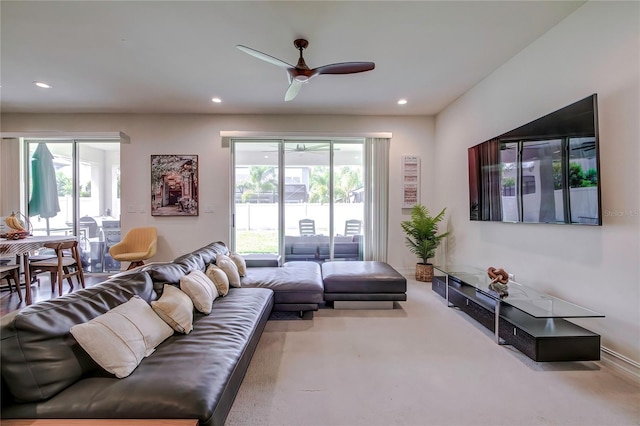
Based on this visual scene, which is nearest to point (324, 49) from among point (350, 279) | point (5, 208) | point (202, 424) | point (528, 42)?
point (528, 42)

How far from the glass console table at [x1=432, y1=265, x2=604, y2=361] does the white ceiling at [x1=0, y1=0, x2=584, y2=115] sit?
8.06 ft

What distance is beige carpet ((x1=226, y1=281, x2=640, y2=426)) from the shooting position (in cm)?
154

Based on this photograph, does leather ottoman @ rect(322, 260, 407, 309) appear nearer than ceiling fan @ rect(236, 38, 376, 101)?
No

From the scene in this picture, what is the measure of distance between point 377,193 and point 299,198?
1405 mm

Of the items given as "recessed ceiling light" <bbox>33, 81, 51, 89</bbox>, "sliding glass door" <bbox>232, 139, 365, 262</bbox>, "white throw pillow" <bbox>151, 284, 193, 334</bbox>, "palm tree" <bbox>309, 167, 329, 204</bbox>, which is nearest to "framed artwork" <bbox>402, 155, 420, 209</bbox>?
"sliding glass door" <bbox>232, 139, 365, 262</bbox>

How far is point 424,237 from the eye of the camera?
4352 millimetres

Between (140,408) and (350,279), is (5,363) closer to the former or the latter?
(140,408)

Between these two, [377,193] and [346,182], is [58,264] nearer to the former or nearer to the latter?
[346,182]

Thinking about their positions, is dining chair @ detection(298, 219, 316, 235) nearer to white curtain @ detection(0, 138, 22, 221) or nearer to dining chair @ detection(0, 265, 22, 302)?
dining chair @ detection(0, 265, 22, 302)

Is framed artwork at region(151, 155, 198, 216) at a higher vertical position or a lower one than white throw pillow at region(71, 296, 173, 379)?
higher

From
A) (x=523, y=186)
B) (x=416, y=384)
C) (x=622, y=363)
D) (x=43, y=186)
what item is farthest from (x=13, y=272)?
(x=622, y=363)

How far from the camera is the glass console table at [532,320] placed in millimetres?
1913

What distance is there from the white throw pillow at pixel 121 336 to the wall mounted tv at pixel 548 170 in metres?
3.11

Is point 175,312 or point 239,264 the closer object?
point 175,312
